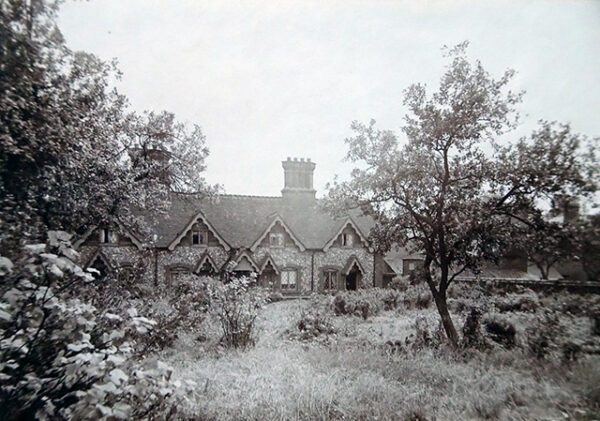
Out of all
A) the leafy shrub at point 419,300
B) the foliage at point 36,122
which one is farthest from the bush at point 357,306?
the foliage at point 36,122

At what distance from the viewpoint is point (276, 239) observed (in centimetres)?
2469

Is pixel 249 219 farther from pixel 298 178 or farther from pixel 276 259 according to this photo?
pixel 298 178

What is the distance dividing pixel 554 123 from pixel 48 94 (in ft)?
30.3

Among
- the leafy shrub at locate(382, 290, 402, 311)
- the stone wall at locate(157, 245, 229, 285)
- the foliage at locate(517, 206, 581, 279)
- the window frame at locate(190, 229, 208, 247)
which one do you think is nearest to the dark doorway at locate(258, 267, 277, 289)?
the stone wall at locate(157, 245, 229, 285)

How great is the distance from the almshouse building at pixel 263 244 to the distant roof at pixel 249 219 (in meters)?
0.07

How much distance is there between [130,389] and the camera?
2.55m

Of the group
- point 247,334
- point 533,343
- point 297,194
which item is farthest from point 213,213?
point 533,343

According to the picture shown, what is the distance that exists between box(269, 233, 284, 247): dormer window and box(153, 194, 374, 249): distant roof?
2.98 ft

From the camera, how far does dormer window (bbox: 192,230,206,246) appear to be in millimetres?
23025

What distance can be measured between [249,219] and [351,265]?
349 inches

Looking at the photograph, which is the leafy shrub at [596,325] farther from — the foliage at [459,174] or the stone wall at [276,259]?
the stone wall at [276,259]

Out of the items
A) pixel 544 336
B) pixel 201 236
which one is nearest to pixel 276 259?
pixel 201 236

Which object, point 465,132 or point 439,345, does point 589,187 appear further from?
point 439,345

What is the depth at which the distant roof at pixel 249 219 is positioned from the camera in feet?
77.2
